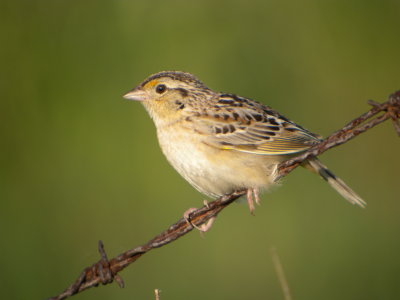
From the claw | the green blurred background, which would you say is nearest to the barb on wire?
the claw

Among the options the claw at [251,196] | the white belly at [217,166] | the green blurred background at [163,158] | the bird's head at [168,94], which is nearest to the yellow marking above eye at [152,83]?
the bird's head at [168,94]

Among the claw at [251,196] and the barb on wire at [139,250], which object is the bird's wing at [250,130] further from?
the barb on wire at [139,250]

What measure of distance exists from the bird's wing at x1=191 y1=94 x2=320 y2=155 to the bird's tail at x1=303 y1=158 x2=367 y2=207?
0.24 m

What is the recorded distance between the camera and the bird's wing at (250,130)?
16.2 ft

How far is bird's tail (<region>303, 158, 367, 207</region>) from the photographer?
534 cm

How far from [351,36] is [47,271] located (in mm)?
5377

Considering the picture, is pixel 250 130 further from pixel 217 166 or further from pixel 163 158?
pixel 163 158

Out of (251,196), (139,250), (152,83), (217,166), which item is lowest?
(139,250)

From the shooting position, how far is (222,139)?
16.3ft

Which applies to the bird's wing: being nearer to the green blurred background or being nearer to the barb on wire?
the barb on wire

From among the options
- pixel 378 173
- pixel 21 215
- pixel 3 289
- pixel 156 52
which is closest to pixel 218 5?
pixel 156 52

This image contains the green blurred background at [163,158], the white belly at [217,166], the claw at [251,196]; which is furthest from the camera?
the green blurred background at [163,158]

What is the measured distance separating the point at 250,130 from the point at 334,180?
872 millimetres

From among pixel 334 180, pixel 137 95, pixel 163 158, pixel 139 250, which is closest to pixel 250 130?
pixel 334 180
